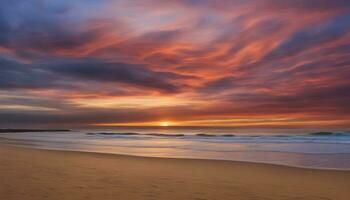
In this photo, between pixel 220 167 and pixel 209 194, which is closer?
pixel 209 194

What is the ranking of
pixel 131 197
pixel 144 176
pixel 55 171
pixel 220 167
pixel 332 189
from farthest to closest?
pixel 220 167 < pixel 55 171 < pixel 144 176 < pixel 332 189 < pixel 131 197

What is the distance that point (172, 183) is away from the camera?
12.7 metres

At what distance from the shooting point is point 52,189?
11.1 meters

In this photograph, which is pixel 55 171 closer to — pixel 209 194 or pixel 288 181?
pixel 209 194

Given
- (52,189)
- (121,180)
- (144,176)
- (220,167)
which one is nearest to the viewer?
(52,189)

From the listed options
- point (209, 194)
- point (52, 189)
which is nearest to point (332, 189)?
point (209, 194)

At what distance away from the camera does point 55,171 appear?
50.4 feet

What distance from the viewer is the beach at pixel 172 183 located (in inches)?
417

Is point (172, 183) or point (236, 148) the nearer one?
point (172, 183)

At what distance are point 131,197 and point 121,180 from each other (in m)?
3.08

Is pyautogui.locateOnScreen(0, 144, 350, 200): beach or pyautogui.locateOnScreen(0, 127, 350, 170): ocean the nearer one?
pyautogui.locateOnScreen(0, 144, 350, 200): beach

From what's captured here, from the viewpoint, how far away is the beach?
10.6 m

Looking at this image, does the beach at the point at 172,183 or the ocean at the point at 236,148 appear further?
the ocean at the point at 236,148

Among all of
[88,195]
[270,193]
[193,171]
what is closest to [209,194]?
[270,193]
